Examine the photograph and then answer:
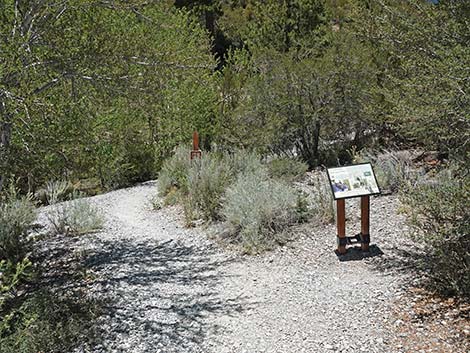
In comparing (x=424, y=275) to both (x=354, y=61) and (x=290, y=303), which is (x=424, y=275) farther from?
(x=354, y=61)

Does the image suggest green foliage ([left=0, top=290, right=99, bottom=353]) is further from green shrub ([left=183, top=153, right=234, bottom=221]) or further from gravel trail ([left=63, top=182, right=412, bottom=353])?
green shrub ([left=183, top=153, right=234, bottom=221])

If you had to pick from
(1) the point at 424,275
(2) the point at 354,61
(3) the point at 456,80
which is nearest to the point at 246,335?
(1) the point at 424,275

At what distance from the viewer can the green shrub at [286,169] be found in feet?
31.7

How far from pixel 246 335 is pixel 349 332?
2.77ft

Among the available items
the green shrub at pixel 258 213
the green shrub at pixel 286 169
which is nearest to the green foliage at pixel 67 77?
the green shrub at pixel 258 213

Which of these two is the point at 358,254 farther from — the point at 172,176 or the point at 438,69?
the point at 172,176

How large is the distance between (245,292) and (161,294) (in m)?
0.87

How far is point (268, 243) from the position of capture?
6.28 meters

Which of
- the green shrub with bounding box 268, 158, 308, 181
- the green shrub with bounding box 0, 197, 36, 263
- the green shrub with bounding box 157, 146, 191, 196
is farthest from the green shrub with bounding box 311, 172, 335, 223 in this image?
the green shrub with bounding box 0, 197, 36, 263

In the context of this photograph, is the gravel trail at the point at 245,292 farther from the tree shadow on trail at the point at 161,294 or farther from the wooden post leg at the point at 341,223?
the wooden post leg at the point at 341,223

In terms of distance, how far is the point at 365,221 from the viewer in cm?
568

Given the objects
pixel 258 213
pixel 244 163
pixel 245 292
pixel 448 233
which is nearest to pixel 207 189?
pixel 244 163

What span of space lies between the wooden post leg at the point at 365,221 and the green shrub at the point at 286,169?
3798mm

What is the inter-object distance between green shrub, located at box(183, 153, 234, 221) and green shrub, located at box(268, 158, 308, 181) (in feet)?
4.05
